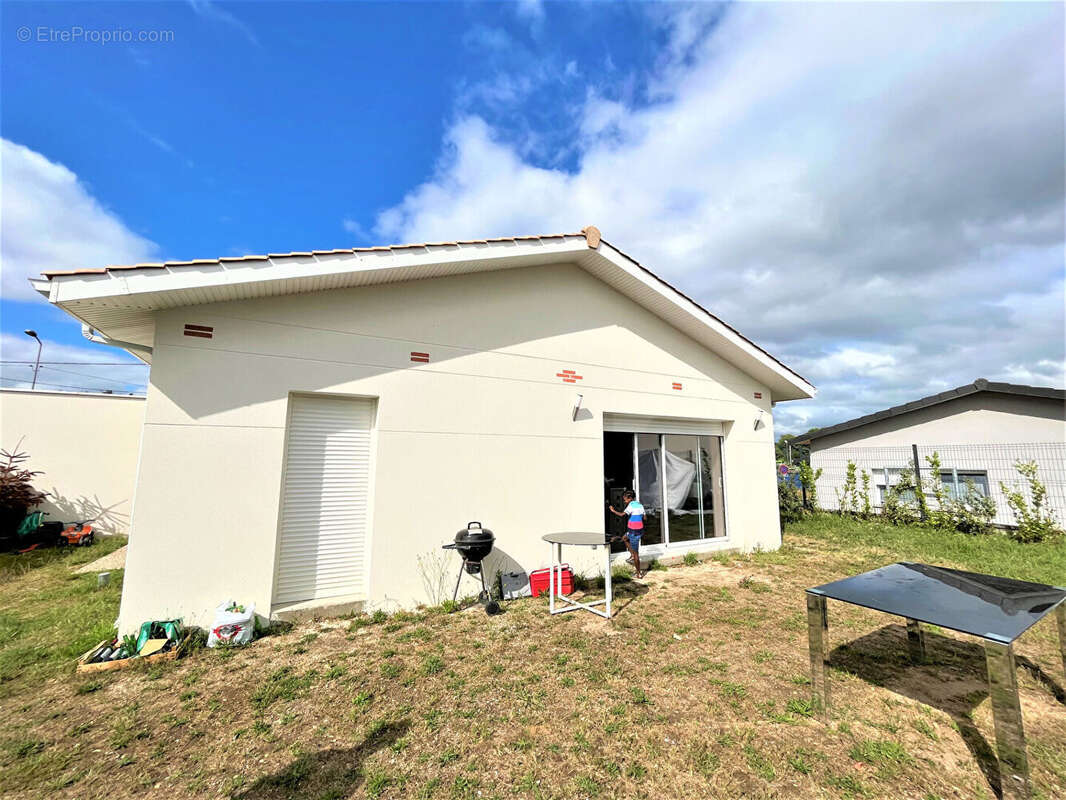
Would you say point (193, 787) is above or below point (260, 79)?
below

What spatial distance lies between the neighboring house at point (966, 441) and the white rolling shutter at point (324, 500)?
50.5ft

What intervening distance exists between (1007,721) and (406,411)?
239 inches

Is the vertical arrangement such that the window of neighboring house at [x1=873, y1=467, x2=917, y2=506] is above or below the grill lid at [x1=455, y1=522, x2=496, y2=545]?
above

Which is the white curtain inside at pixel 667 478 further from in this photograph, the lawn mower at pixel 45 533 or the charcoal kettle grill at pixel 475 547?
the lawn mower at pixel 45 533

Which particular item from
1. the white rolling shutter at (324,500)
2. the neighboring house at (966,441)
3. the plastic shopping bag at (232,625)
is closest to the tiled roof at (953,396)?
the neighboring house at (966,441)

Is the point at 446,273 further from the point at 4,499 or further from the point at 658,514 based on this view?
the point at 4,499

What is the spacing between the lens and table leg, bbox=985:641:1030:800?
2.47m

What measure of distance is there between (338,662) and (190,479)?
8.74 feet

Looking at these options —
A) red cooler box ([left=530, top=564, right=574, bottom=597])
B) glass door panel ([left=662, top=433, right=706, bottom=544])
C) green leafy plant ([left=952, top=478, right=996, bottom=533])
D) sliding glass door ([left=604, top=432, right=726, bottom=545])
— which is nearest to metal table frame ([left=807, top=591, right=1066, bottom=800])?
red cooler box ([left=530, top=564, right=574, bottom=597])

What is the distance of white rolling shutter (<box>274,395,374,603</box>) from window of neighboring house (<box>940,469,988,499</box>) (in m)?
15.3

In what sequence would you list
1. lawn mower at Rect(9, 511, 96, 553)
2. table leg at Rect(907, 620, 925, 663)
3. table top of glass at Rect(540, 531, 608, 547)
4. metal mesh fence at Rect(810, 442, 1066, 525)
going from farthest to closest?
metal mesh fence at Rect(810, 442, 1066, 525) → lawn mower at Rect(9, 511, 96, 553) → table top of glass at Rect(540, 531, 608, 547) → table leg at Rect(907, 620, 925, 663)

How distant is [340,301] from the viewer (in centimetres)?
587

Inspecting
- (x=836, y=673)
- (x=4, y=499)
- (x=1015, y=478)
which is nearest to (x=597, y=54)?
(x=836, y=673)

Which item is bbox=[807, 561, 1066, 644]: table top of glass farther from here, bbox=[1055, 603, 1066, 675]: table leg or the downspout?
the downspout
